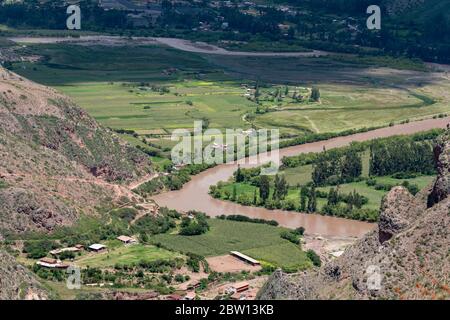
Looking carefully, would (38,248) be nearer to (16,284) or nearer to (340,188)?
(16,284)

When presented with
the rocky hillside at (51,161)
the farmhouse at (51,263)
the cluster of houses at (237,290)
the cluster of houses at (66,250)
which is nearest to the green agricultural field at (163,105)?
the rocky hillside at (51,161)

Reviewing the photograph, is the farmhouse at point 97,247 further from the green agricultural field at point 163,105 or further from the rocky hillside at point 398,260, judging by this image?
the green agricultural field at point 163,105

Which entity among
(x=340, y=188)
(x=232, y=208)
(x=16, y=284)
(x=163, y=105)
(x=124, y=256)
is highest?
(x=16, y=284)

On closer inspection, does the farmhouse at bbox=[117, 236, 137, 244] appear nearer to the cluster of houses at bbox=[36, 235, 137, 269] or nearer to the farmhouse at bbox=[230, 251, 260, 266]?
the cluster of houses at bbox=[36, 235, 137, 269]

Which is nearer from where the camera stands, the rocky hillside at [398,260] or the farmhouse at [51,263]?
the rocky hillside at [398,260]

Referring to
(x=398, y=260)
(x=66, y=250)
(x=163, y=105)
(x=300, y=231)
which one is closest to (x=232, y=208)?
(x=300, y=231)

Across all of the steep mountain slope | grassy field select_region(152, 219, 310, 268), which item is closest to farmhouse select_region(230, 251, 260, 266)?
grassy field select_region(152, 219, 310, 268)
